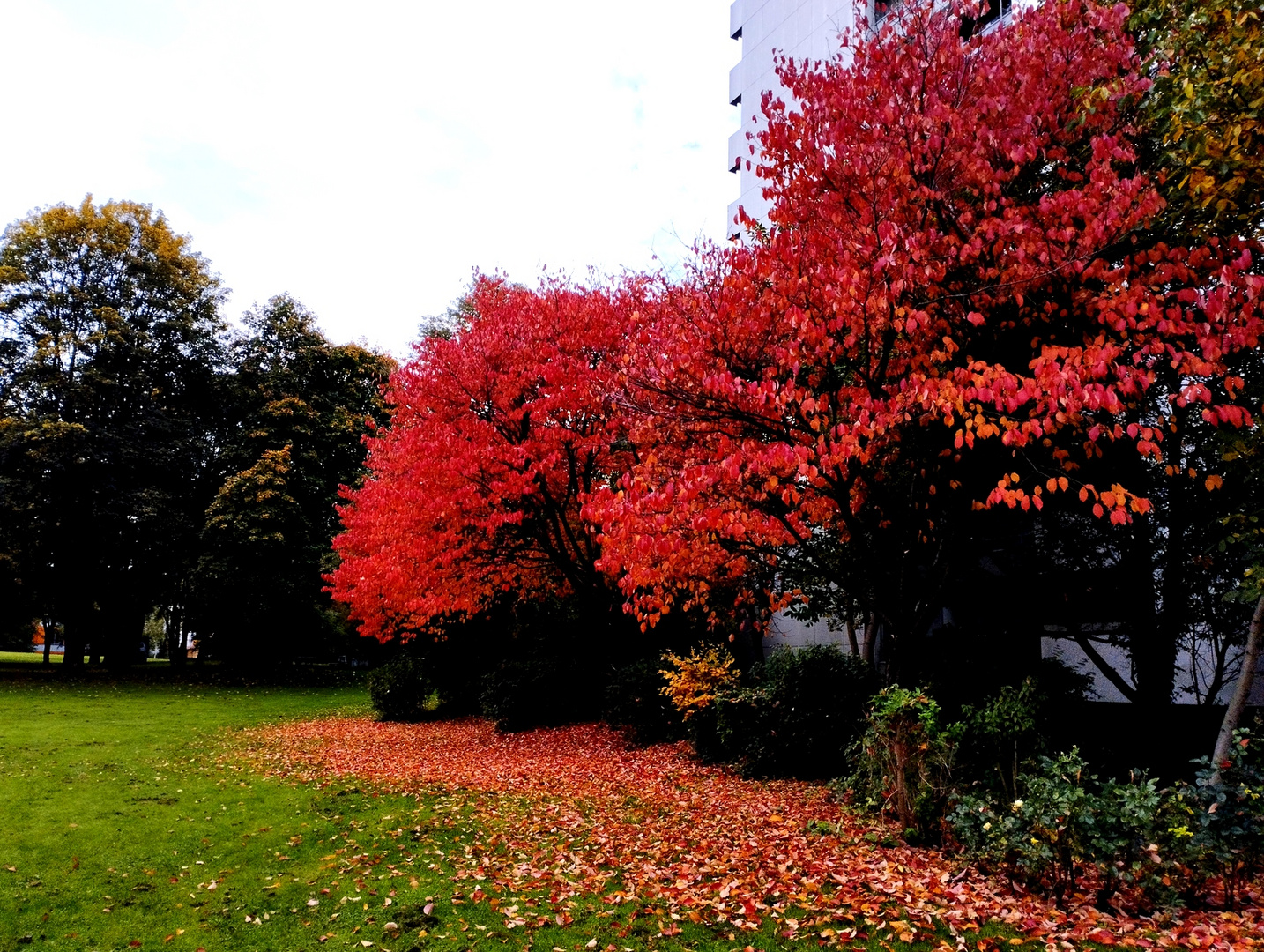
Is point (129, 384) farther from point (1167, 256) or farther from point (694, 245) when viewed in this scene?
point (1167, 256)

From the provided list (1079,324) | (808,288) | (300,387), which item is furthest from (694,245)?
(300,387)

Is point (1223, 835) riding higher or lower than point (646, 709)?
Answer: higher

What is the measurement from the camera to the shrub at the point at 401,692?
19609 mm

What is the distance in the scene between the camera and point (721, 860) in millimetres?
6750

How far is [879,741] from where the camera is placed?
742 centimetres

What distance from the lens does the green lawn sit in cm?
539

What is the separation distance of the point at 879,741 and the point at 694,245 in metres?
7.40

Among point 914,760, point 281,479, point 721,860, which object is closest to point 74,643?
point 281,479

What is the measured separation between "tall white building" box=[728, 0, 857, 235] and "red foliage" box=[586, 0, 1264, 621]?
11.9 metres

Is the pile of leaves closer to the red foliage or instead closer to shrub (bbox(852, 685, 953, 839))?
shrub (bbox(852, 685, 953, 839))

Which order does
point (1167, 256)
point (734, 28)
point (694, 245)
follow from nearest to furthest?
1. point (1167, 256)
2. point (694, 245)
3. point (734, 28)

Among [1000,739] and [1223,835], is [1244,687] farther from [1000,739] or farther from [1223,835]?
[1000,739]

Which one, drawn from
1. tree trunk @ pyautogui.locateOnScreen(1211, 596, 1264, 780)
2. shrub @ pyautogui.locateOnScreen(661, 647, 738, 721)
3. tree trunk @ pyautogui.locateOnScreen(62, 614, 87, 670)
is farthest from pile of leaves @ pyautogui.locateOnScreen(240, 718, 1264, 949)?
tree trunk @ pyautogui.locateOnScreen(62, 614, 87, 670)

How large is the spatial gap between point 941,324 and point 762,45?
59.5ft
